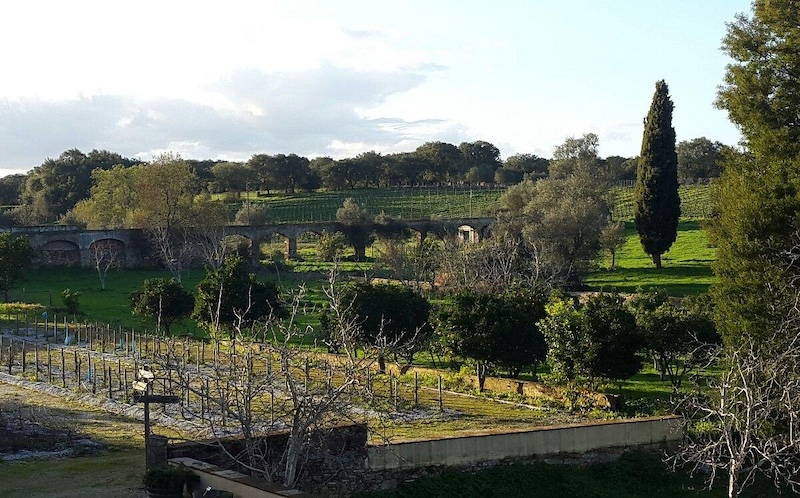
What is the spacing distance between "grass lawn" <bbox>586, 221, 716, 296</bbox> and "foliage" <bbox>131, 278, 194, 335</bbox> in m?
20.6

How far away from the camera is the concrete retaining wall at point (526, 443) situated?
17438mm

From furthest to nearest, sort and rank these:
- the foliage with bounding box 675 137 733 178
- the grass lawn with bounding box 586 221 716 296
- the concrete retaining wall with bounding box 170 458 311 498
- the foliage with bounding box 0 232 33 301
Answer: the foliage with bounding box 675 137 733 178
the grass lawn with bounding box 586 221 716 296
the foliage with bounding box 0 232 33 301
the concrete retaining wall with bounding box 170 458 311 498

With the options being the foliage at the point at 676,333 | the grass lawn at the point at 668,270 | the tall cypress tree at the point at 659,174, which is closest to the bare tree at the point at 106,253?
the grass lawn at the point at 668,270

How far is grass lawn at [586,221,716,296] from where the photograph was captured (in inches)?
1961

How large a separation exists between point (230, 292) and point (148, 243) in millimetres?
32382

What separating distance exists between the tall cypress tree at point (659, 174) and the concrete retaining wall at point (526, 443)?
33.6 metres

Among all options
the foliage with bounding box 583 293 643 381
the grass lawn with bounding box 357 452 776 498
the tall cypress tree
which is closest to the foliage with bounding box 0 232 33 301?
the foliage with bounding box 583 293 643 381

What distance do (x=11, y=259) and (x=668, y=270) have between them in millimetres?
35632

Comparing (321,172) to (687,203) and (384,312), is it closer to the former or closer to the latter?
(687,203)

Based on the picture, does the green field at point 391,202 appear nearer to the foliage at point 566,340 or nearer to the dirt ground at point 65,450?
the foliage at point 566,340

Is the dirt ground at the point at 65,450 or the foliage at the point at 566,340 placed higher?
the foliage at the point at 566,340

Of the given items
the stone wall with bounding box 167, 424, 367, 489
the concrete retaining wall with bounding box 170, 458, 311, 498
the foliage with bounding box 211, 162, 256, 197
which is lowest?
the stone wall with bounding box 167, 424, 367, 489

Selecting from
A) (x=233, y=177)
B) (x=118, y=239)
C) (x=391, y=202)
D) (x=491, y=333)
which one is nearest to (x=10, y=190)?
(x=233, y=177)

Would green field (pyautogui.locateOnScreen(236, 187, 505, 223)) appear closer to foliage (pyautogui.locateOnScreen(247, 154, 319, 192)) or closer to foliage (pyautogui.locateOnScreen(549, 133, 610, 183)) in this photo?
foliage (pyautogui.locateOnScreen(247, 154, 319, 192))
